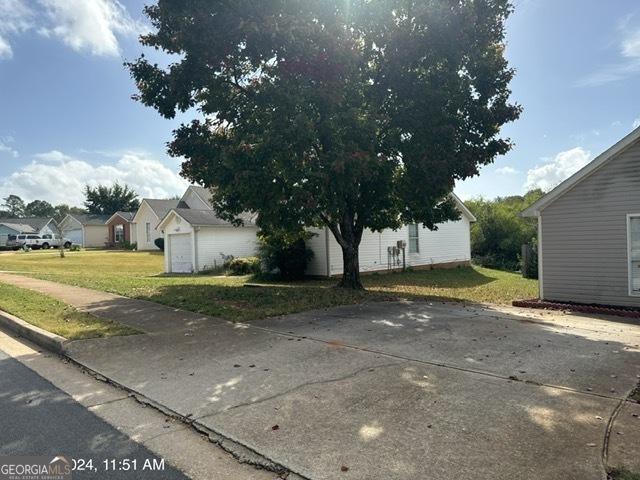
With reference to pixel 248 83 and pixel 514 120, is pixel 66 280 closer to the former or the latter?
pixel 248 83

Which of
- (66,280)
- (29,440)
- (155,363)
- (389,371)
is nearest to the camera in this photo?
(29,440)

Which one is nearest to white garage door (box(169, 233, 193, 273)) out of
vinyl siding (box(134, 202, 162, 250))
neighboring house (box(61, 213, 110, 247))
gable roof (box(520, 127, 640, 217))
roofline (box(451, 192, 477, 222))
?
roofline (box(451, 192, 477, 222))

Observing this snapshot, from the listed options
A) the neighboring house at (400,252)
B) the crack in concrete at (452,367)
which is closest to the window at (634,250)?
the crack in concrete at (452,367)

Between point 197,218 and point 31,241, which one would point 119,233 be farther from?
point 197,218

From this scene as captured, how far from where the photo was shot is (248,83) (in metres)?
12.8

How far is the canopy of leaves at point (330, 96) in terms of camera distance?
34.4 ft

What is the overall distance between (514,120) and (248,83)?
7.20 meters

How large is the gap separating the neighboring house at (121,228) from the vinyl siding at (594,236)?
4657 centimetres

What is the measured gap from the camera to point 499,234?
103ft

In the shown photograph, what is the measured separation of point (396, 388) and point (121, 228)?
5447cm

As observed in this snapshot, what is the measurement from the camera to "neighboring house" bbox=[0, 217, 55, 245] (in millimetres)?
63947

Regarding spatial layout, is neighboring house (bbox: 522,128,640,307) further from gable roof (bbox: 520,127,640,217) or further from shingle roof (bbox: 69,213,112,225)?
shingle roof (bbox: 69,213,112,225)

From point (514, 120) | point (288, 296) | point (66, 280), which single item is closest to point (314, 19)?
point (514, 120)

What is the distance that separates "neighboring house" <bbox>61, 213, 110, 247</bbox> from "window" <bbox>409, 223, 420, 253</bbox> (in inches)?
1646
